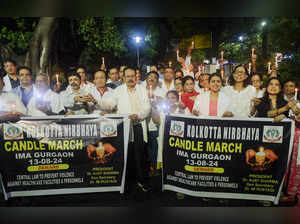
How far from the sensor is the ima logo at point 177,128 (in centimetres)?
326

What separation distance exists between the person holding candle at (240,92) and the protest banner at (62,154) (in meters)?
1.36

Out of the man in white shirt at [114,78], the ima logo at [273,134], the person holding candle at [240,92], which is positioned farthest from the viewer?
the man in white shirt at [114,78]

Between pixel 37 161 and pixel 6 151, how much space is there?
396 mm

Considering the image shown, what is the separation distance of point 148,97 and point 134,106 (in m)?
0.22

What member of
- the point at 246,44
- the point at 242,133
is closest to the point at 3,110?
the point at 242,133

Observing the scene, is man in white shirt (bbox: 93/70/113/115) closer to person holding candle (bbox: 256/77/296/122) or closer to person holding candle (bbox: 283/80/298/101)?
person holding candle (bbox: 256/77/296/122)

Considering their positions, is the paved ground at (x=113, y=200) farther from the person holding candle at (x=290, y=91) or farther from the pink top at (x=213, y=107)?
the person holding candle at (x=290, y=91)

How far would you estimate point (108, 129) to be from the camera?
3332mm

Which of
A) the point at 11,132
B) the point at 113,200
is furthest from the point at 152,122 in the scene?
the point at 11,132

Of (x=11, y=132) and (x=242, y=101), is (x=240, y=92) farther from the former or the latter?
(x=11, y=132)

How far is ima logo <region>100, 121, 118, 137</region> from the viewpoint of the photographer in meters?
3.33

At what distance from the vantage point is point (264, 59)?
10.9 feet

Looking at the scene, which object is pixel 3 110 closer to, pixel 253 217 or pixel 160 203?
pixel 160 203

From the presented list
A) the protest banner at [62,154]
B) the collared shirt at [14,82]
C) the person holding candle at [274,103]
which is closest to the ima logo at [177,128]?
the protest banner at [62,154]
